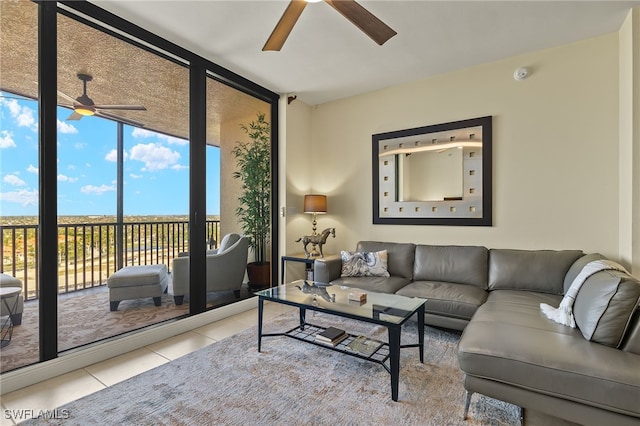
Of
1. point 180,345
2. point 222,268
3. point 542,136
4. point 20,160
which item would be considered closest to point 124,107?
point 20,160

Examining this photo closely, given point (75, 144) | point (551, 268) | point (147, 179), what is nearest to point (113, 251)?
point (147, 179)

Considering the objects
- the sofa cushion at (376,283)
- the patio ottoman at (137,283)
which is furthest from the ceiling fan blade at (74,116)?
the sofa cushion at (376,283)

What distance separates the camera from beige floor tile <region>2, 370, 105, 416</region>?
1.77 metres

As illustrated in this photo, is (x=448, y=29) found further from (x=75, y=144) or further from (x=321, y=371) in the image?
(x=75, y=144)

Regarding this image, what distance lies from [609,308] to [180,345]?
9.83ft

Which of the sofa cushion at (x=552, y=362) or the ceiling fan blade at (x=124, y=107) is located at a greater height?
the ceiling fan blade at (x=124, y=107)

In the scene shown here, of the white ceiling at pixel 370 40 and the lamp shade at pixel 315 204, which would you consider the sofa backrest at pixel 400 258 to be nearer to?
the lamp shade at pixel 315 204

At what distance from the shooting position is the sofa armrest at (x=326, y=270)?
10.6 feet

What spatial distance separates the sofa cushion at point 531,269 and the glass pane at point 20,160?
3.86 m

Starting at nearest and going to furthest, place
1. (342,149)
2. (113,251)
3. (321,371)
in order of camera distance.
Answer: (321,371)
(113,251)
(342,149)

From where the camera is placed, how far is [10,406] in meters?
1.75

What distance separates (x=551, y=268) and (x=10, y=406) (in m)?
4.07

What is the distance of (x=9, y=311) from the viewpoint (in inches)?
87.7

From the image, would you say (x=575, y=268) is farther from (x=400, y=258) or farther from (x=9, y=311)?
(x=9, y=311)
